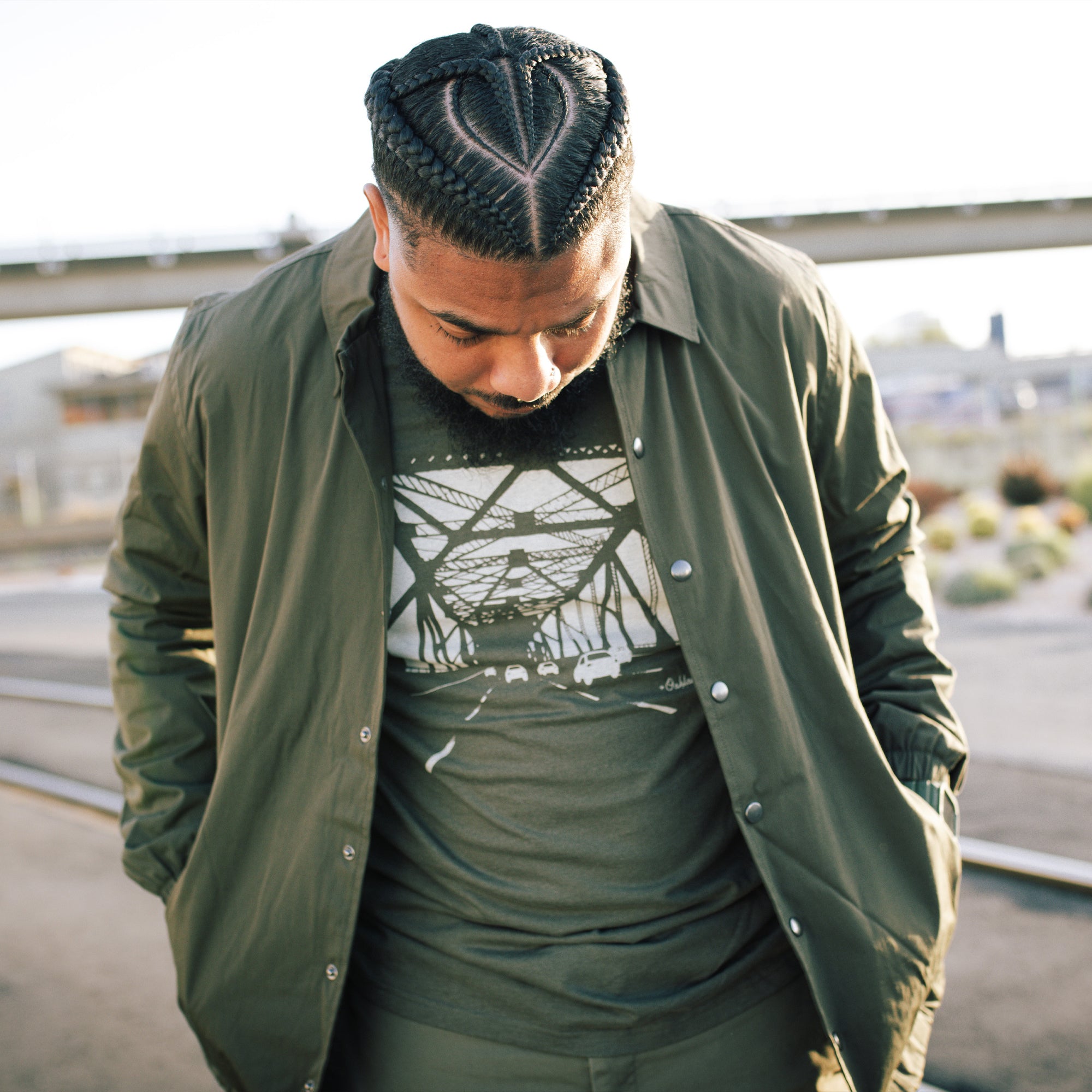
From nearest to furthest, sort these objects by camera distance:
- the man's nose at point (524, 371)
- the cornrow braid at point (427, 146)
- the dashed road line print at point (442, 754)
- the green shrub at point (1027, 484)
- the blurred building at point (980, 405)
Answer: the cornrow braid at point (427, 146) < the man's nose at point (524, 371) < the dashed road line print at point (442, 754) < the green shrub at point (1027, 484) < the blurred building at point (980, 405)

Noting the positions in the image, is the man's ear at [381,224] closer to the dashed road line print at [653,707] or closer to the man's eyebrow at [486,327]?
the man's eyebrow at [486,327]

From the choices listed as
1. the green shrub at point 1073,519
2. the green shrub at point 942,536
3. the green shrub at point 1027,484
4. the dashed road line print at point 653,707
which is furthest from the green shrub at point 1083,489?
the dashed road line print at point 653,707

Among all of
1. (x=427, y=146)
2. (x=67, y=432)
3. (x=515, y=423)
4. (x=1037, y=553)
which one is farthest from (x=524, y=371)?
(x=67, y=432)

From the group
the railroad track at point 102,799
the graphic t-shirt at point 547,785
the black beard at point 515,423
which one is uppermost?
the black beard at point 515,423

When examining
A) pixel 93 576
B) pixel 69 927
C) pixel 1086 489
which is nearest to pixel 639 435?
pixel 69 927

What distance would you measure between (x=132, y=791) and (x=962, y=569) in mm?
14214

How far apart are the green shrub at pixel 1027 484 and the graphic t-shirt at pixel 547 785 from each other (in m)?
21.4

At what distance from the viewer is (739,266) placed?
1.75 meters

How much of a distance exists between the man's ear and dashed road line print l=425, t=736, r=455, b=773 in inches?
31.2

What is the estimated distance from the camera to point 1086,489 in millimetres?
18297

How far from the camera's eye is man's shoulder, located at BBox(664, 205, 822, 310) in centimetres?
172

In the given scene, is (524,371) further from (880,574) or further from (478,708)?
(880,574)

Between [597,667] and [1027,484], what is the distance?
21612 mm

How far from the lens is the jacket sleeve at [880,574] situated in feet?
5.73
